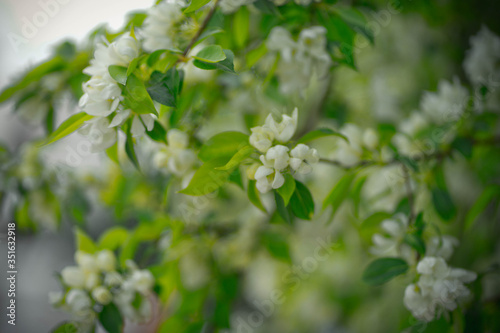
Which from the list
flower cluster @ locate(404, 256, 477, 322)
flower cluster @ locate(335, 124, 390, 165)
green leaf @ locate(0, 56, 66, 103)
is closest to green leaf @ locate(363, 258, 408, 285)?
flower cluster @ locate(404, 256, 477, 322)

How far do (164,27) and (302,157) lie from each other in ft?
0.79

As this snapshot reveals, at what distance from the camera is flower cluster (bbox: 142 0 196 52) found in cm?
48

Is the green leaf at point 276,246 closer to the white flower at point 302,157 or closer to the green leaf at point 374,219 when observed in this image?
the green leaf at point 374,219

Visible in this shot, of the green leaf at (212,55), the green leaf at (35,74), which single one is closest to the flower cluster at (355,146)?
the green leaf at (212,55)

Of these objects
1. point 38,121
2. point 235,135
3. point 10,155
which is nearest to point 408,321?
point 235,135

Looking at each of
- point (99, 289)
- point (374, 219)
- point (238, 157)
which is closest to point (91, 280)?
point (99, 289)

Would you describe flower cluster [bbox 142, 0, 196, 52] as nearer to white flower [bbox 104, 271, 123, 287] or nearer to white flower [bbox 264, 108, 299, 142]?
white flower [bbox 264, 108, 299, 142]

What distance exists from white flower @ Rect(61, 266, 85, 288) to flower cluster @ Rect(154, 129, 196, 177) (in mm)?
202

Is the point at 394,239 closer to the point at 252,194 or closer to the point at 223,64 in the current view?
the point at 252,194

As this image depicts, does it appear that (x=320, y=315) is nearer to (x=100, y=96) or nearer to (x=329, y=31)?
(x=329, y=31)

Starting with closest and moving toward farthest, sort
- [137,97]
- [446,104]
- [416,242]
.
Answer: [137,97]
[416,242]
[446,104]

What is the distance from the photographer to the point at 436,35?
118 cm

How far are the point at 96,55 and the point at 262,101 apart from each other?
1.54 feet

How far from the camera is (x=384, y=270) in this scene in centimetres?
53
